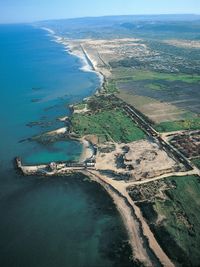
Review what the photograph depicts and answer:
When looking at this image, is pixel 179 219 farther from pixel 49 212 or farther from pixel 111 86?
pixel 111 86

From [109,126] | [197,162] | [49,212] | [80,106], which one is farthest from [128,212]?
[80,106]

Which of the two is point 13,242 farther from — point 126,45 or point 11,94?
point 126,45

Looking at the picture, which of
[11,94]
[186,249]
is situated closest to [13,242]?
[186,249]

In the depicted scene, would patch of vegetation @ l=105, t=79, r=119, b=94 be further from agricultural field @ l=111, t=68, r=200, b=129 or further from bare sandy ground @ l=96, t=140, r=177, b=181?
bare sandy ground @ l=96, t=140, r=177, b=181

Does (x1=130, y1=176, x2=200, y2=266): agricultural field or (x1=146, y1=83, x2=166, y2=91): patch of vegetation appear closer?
(x1=130, y1=176, x2=200, y2=266): agricultural field

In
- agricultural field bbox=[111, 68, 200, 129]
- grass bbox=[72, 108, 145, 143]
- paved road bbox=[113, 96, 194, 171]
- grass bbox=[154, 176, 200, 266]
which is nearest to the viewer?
grass bbox=[154, 176, 200, 266]

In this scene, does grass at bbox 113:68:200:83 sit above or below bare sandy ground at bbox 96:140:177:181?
below

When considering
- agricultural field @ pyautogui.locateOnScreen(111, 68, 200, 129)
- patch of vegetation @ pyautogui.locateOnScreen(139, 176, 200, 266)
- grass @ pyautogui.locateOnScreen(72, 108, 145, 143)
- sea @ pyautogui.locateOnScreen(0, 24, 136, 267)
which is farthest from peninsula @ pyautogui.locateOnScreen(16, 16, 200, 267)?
sea @ pyautogui.locateOnScreen(0, 24, 136, 267)
